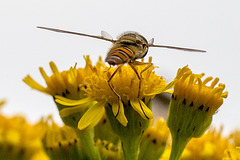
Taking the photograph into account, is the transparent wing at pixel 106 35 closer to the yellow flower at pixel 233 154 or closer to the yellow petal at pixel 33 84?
the yellow petal at pixel 33 84

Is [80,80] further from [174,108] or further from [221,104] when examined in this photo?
[221,104]

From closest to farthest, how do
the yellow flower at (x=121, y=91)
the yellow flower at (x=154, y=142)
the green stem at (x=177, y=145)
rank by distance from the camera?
the yellow flower at (x=121, y=91)
the green stem at (x=177, y=145)
the yellow flower at (x=154, y=142)

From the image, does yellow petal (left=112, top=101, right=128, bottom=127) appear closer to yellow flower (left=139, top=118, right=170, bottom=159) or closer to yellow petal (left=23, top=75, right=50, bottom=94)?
yellow petal (left=23, top=75, right=50, bottom=94)

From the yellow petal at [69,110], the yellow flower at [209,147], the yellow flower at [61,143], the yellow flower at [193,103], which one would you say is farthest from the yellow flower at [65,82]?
the yellow flower at [209,147]

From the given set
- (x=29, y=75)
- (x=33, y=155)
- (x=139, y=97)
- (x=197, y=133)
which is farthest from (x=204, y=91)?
(x=33, y=155)

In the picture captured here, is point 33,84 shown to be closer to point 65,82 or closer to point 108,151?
point 65,82

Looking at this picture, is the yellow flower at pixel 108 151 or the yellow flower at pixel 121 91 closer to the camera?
the yellow flower at pixel 121 91

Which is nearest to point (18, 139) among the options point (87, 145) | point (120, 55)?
point (87, 145)
